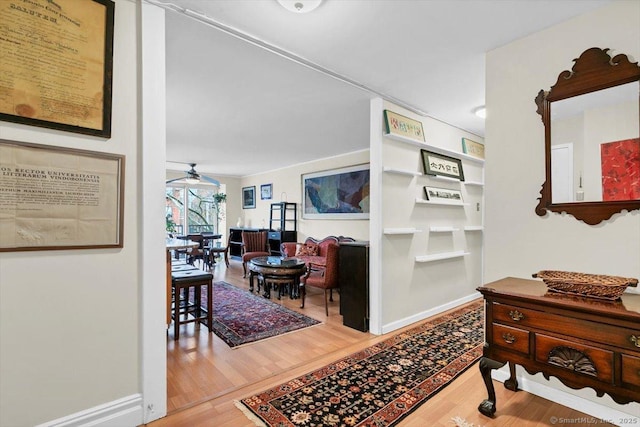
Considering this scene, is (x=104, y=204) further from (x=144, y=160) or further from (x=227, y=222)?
(x=227, y=222)

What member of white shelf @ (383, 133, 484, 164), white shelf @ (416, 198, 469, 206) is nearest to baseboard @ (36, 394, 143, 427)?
white shelf @ (383, 133, 484, 164)

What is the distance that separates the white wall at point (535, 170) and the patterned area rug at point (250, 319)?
2.24m

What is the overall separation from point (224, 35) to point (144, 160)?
3.59 feet

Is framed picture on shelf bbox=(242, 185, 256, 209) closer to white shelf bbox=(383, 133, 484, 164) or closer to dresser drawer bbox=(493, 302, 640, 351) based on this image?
white shelf bbox=(383, 133, 484, 164)

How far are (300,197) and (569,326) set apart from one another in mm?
6072

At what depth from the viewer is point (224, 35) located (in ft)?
7.07

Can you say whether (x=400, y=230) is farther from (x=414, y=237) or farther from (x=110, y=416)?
(x=110, y=416)

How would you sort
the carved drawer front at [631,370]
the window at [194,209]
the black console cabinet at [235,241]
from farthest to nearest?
the window at [194,209] < the black console cabinet at [235,241] < the carved drawer front at [631,370]

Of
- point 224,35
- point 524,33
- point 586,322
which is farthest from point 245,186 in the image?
point 586,322

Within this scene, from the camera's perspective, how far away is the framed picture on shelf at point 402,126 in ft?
10.7

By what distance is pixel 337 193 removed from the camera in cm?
633

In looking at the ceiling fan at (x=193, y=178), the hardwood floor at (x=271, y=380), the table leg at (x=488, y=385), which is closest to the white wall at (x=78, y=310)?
the hardwood floor at (x=271, y=380)

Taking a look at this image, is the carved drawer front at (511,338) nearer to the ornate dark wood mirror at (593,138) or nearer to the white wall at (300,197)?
the ornate dark wood mirror at (593,138)

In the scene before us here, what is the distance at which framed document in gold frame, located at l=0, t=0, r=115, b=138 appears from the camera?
1.43 meters
